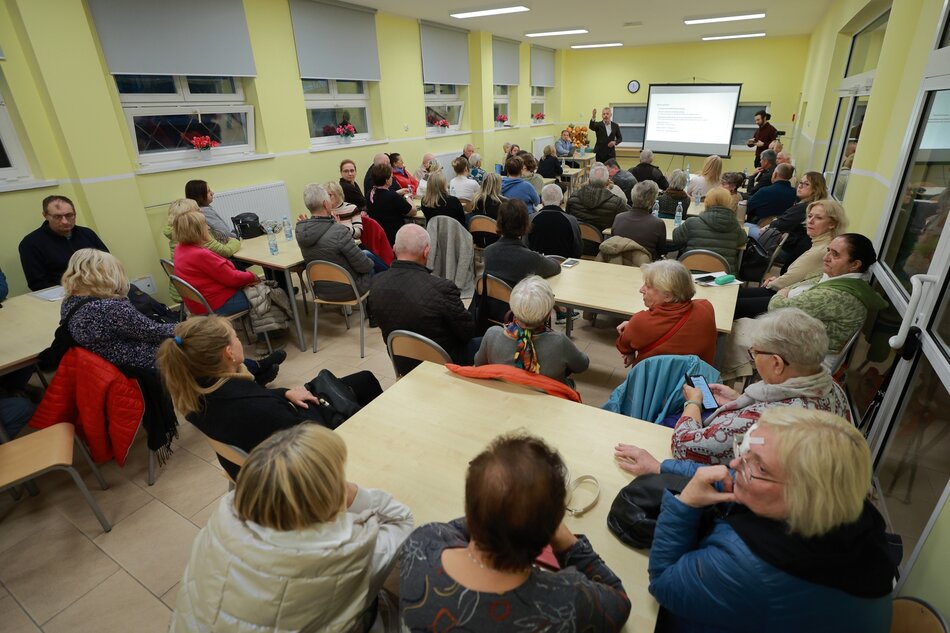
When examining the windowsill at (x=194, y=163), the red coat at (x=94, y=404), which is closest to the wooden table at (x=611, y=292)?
the red coat at (x=94, y=404)

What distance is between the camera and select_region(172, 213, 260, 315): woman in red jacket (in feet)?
10.5

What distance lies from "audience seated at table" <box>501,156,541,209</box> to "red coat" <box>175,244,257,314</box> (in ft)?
9.75

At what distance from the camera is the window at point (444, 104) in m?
8.33

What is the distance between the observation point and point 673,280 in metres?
2.14

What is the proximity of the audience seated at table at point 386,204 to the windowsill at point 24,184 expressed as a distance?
2.68 metres

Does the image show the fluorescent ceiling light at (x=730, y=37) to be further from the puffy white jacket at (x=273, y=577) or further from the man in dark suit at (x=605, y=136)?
the puffy white jacket at (x=273, y=577)

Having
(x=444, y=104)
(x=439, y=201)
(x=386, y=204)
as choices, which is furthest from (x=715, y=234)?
(x=444, y=104)

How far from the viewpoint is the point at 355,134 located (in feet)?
22.5

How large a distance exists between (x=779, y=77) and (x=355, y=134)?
925 centimetres

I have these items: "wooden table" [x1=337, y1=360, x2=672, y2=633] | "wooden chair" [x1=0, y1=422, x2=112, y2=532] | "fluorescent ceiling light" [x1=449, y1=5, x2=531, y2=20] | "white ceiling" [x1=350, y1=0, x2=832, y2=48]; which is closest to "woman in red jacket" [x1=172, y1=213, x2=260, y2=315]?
"wooden chair" [x1=0, y1=422, x2=112, y2=532]

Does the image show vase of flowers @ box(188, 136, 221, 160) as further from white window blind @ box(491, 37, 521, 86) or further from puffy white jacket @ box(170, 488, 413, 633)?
white window blind @ box(491, 37, 521, 86)

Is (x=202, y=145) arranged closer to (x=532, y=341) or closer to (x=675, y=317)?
(x=532, y=341)

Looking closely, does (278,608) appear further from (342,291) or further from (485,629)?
(342,291)

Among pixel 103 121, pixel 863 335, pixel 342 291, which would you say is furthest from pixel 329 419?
pixel 103 121
